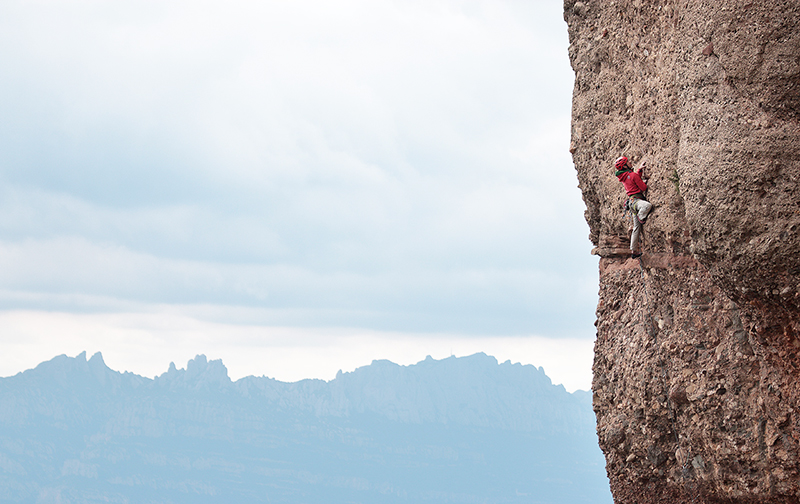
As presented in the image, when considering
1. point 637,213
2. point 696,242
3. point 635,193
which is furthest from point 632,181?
point 696,242

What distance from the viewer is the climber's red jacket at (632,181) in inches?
560

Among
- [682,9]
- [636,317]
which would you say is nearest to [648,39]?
[682,9]

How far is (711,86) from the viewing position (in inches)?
474

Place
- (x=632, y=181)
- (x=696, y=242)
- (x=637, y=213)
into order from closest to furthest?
(x=696, y=242), (x=632, y=181), (x=637, y=213)

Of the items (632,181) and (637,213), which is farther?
(637,213)

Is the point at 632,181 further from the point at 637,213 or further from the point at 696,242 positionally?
the point at 696,242

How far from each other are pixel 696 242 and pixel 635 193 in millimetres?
2503

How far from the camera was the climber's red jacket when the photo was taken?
14.2 meters

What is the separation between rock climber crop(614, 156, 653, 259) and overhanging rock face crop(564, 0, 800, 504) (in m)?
0.24

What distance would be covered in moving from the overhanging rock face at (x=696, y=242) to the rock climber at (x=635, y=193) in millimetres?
242

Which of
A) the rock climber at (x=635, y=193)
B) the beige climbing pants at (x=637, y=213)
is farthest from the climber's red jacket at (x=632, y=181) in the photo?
the beige climbing pants at (x=637, y=213)

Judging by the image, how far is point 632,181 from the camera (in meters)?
14.3

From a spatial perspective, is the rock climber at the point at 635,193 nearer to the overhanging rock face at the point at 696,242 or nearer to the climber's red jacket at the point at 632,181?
the climber's red jacket at the point at 632,181

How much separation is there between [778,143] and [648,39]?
424 centimetres
